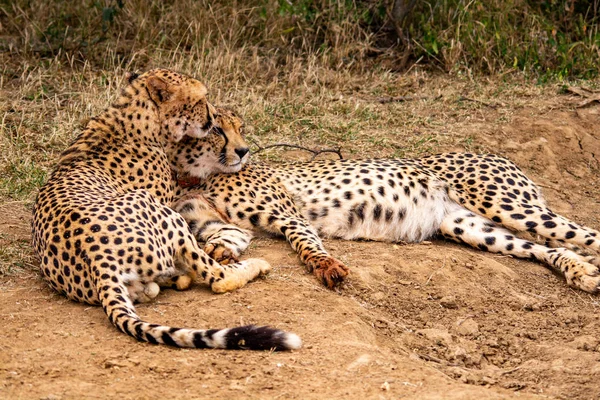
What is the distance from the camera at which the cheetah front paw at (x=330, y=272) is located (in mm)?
4891

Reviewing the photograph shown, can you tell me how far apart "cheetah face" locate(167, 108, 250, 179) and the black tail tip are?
6.22ft

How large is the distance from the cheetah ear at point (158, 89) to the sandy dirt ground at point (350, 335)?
1.01 meters

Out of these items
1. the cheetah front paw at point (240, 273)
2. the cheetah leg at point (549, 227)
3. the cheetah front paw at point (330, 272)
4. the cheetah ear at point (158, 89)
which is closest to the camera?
the cheetah front paw at point (240, 273)

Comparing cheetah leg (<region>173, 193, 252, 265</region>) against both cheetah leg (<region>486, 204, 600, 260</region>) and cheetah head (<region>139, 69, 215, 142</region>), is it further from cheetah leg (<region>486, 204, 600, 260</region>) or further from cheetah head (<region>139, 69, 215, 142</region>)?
cheetah leg (<region>486, 204, 600, 260</region>)

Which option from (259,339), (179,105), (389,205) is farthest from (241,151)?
(259,339)

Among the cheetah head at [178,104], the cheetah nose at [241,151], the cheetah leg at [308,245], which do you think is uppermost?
the cheetah head at [178,104]

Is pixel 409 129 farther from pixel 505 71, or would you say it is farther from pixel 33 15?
pixel 33 15

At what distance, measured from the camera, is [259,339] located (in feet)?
13.0

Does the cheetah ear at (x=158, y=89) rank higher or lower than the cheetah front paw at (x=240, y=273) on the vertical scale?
higher

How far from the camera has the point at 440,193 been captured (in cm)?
613

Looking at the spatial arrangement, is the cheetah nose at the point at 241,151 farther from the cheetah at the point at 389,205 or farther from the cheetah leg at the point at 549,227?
the cheetah leg at the point at 549,227

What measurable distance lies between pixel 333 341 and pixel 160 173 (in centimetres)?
175

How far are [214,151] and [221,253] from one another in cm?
86

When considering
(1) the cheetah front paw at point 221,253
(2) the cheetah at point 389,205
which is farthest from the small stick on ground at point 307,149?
(1) the cheetah front paw at point 221,253
